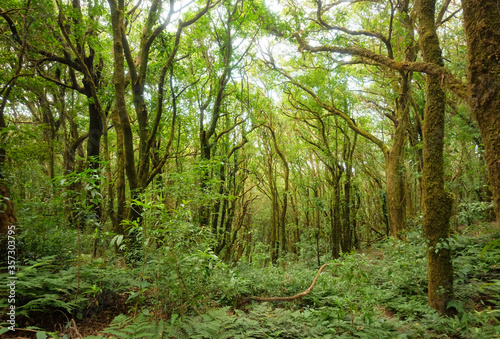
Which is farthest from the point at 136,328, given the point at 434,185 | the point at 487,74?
the point at 434,185

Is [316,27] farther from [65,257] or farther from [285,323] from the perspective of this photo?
[65,257]

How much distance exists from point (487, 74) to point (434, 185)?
2.07 meters

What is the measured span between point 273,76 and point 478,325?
1035 cm

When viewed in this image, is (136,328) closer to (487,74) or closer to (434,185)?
(487,74)

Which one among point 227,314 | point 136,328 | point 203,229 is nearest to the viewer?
point 136,328

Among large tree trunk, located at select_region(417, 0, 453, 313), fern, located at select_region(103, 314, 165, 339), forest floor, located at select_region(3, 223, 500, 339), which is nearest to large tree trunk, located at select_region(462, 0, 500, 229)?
forest floor, located at select_region(3, 223, 500, 339)

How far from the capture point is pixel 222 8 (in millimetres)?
8281

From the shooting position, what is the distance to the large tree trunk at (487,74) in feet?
6.87

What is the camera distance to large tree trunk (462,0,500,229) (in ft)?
6.87

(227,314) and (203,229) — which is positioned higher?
(203,229)

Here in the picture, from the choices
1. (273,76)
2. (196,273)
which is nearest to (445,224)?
(196,273)

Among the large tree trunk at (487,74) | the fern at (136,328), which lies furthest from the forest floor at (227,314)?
the large tree trunk at (487,74)

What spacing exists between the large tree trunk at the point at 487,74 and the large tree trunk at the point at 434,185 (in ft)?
5.38

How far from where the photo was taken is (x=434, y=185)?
3734 mm
